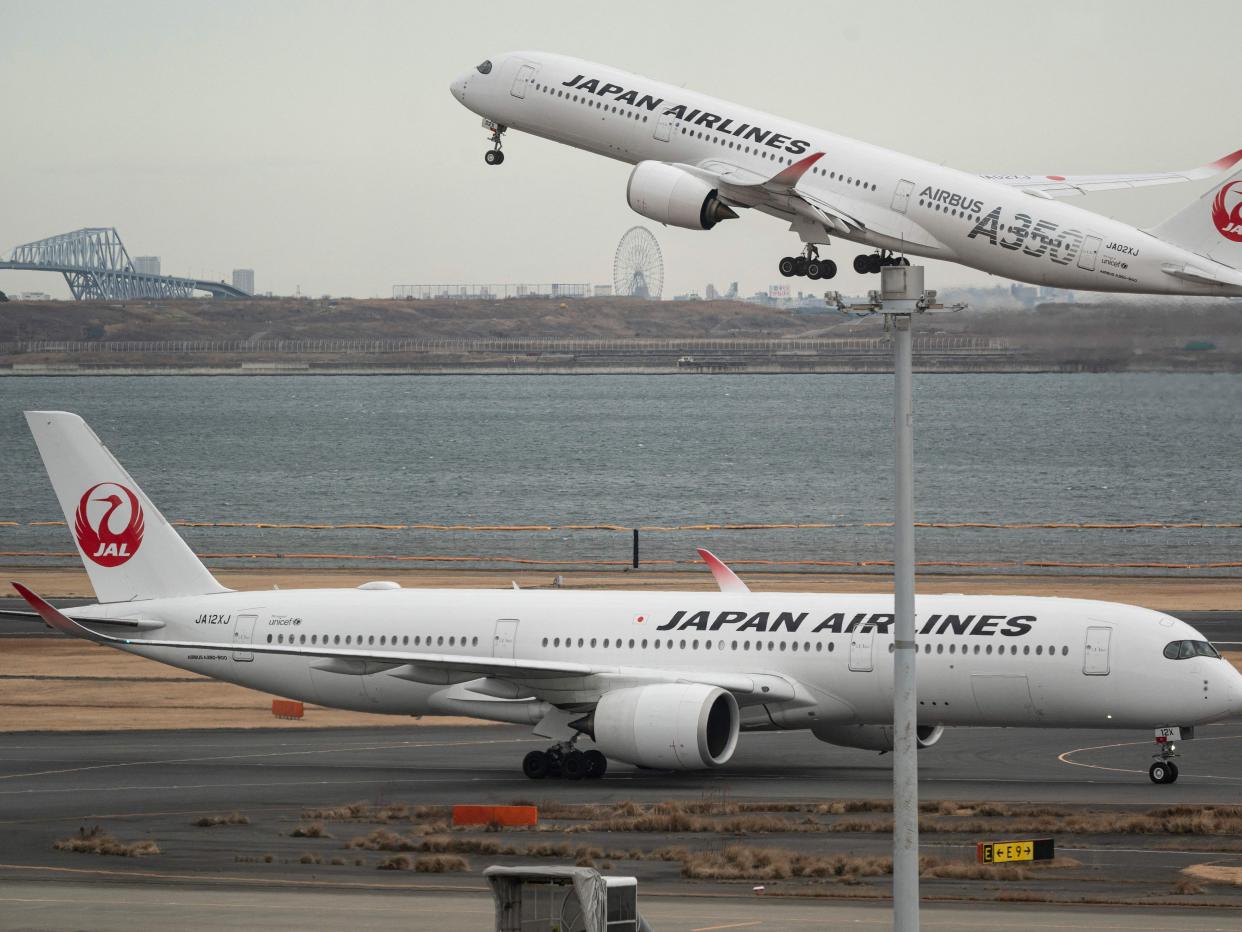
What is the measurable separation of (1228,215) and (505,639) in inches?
1076

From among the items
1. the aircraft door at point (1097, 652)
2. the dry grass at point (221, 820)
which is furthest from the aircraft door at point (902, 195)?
the dry grass at point (221, 820)

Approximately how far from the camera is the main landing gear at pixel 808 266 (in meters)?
62.6

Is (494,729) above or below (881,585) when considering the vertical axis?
below

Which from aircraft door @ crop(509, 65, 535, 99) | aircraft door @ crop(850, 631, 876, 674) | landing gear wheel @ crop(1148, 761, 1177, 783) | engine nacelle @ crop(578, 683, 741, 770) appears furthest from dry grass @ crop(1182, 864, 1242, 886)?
aircraft door @ crop(509, 65, 535, 99)

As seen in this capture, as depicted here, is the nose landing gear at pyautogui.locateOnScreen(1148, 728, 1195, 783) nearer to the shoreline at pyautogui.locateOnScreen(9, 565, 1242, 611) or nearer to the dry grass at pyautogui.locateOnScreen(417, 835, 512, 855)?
the dry grass at pyautogui.locateOnScreen(417, 835, 512, 855)

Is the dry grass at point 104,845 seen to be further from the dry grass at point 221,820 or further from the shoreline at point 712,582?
the shoreline at point 712,582

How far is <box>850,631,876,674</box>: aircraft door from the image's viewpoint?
138 ft

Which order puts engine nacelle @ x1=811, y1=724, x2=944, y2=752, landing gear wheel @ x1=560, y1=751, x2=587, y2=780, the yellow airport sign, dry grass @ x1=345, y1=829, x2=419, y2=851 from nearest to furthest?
the yellow airport sign → dry grass @ x1=345, y1=829, x2=419, y2=851 → landing gear wheel @ x1=560, y1=751, x2=587, y2=780 → engine nacelle @ x1=811, y1=724, x2=944, y2=752

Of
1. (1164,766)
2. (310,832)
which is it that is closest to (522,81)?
(1164,766)

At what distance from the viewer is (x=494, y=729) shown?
5241 centimetres

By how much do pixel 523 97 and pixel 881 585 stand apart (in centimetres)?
2697

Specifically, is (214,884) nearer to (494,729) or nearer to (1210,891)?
(1210,891)

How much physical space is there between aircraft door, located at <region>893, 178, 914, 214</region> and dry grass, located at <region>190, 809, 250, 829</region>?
3296cm

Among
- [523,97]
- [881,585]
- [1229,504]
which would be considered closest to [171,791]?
[523,97]
